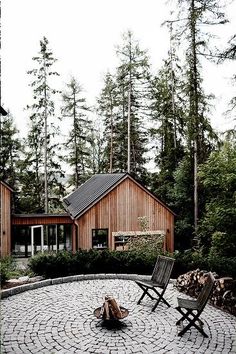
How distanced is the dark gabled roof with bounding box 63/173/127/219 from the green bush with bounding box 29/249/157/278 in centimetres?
560

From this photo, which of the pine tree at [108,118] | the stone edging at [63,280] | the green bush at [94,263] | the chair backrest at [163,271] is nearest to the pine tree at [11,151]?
the pine tree at [108,118]

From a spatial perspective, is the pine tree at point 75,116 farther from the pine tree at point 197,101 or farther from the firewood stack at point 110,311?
the firewood stack at point 110,311

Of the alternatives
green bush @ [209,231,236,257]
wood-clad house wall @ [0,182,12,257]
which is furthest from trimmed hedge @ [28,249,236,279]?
wood-clad house wall @ [0,182,12,257]

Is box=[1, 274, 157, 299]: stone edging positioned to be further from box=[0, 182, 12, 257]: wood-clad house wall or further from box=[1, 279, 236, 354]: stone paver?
box=[0, 182, 12, 257]: wood-clad house wall

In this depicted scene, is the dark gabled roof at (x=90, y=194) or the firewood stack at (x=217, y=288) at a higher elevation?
the dark gabled roof at (x=90, y=194)

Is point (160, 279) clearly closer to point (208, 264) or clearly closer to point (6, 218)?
point (208, 264)

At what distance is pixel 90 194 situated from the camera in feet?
63.0

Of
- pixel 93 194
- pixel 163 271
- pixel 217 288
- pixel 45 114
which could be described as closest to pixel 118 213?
pixel 93 194

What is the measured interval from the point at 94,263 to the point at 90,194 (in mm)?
8111

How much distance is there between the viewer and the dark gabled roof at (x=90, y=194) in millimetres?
17484

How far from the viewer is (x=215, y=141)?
1723 centimetres

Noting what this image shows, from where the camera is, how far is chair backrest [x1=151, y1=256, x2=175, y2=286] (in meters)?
7.83

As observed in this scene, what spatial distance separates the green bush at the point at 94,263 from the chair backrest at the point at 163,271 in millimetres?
2845

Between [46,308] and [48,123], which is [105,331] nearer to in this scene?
[46,308]
